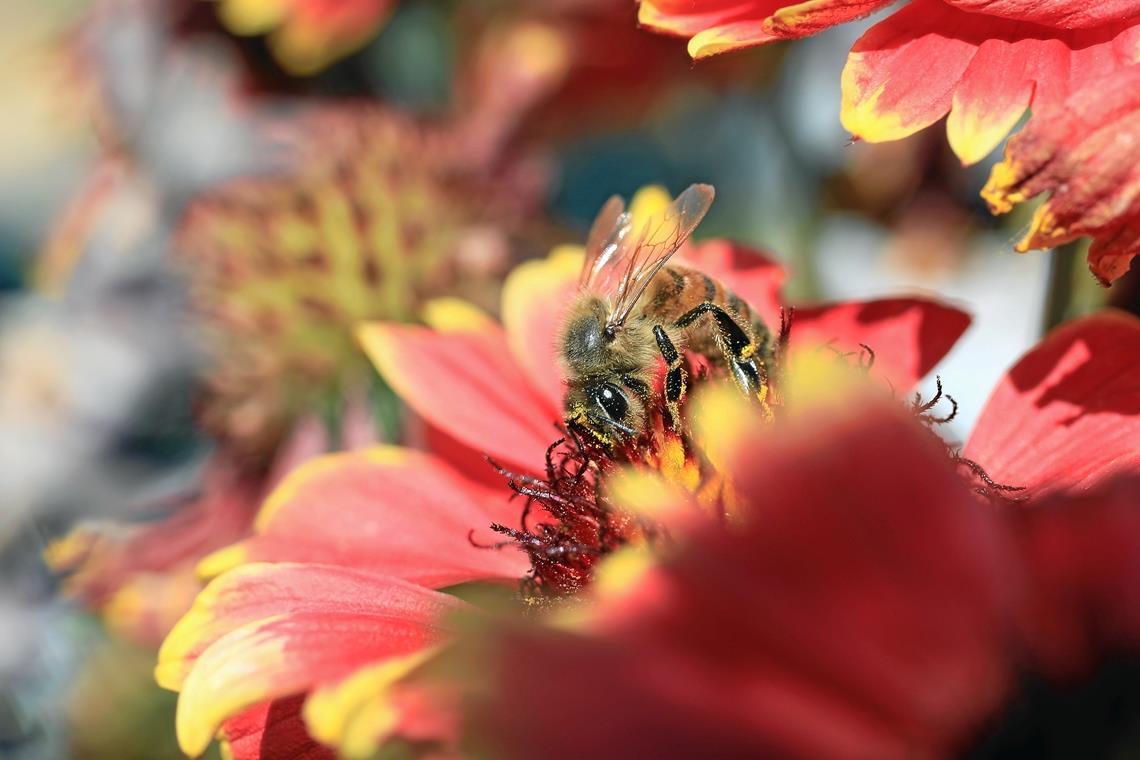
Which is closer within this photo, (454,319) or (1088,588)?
(1088,588)

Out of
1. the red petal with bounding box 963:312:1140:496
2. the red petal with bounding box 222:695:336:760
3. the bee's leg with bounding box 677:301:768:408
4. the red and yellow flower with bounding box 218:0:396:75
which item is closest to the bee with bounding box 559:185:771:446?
the bee's leg with bounding box 677:301:768:408

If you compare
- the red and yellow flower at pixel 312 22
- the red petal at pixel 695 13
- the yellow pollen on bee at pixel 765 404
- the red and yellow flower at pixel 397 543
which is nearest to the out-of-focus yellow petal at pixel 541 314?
the red and yellow flower at pixel 397 543

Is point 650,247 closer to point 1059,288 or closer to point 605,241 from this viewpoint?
point 605,241

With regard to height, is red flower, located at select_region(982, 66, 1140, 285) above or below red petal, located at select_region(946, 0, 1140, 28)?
below

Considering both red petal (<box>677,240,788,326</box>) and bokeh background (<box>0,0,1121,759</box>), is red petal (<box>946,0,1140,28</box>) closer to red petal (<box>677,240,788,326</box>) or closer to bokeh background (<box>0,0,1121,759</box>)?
red petal (<box>677,240,788,326</box>)

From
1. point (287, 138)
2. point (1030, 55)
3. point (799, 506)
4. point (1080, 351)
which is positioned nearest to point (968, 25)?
point (1030, 55)

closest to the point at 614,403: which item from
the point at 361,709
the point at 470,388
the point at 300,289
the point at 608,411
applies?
the point at 608,411
